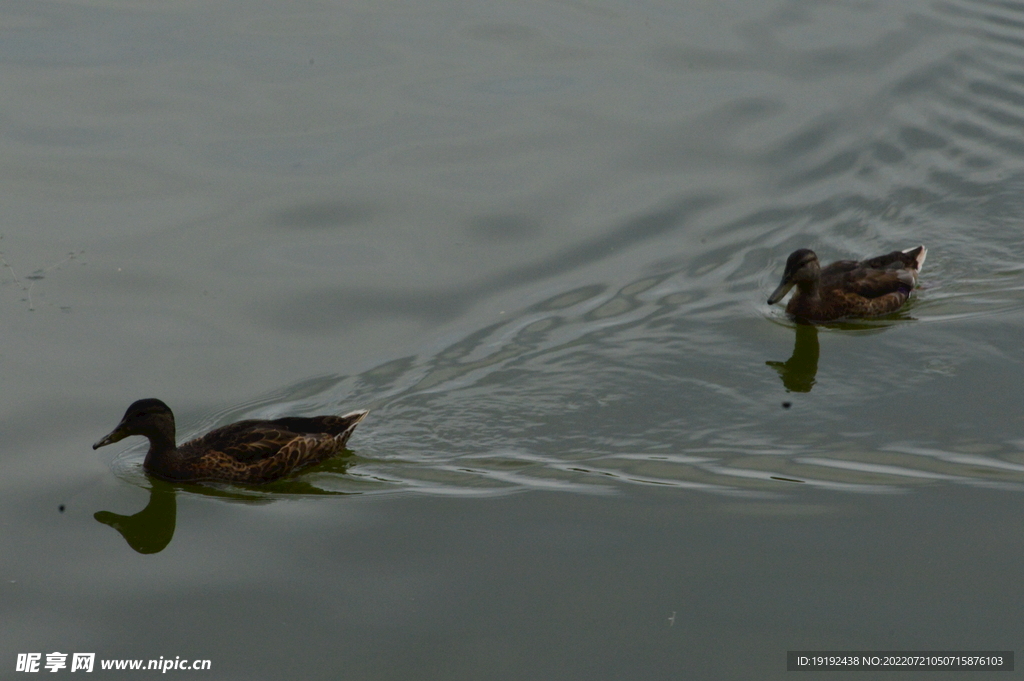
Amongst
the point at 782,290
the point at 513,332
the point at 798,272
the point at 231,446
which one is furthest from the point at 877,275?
the point at 231,446

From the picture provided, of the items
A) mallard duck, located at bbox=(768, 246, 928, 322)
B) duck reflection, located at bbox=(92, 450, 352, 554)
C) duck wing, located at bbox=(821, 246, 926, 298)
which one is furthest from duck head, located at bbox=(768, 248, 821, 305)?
duck reflection, located at bbox=(92, 450, 352, 554)

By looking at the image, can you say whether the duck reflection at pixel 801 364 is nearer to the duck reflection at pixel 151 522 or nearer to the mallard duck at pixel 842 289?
the mallard duck at pixel 842 289

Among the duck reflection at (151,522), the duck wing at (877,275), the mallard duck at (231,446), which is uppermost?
the duck wing at (877,275)

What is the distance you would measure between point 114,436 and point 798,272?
710 cm

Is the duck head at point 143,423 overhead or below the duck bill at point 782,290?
below

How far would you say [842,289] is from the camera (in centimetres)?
1316

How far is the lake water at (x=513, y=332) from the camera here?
8.23 meters

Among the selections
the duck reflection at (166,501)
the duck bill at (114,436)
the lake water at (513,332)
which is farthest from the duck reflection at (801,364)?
the duck bill at (114,436)

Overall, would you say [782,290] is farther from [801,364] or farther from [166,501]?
[166,501]

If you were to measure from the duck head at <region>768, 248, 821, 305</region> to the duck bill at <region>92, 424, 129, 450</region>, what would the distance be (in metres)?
6.62

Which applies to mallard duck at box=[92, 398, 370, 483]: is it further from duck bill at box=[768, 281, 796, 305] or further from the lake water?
duck bill at box=[768, 281, 796, 305]

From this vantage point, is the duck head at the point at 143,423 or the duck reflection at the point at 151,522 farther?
the duck head at the point at 143,423

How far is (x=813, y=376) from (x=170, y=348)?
6236mm

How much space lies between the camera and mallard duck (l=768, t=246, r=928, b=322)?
13.0 meters
